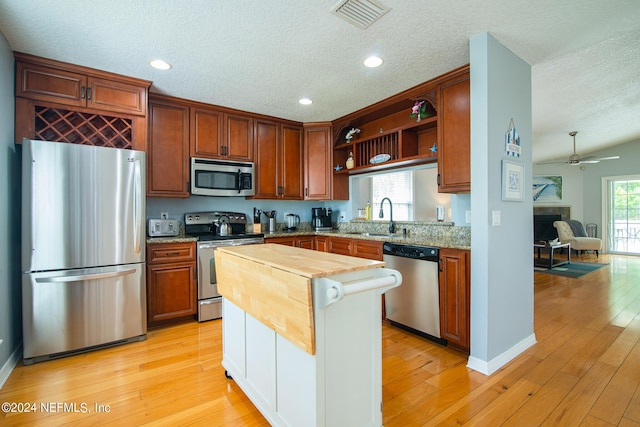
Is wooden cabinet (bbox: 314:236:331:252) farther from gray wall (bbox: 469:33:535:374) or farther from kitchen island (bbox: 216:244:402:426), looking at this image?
kitchen island (bbox: 216:244:402:426)

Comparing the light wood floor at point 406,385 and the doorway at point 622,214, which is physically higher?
the doorway at point 622,214

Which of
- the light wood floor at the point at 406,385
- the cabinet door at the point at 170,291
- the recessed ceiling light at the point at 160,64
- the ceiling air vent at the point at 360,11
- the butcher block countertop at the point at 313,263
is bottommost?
the light wood floor at the point at 406,385

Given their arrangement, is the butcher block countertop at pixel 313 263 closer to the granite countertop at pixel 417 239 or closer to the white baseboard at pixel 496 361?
the granite countertop at pixel 417 239

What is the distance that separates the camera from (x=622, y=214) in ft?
24.6

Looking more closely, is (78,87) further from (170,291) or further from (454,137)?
(454,137)

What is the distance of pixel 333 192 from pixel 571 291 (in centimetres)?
371

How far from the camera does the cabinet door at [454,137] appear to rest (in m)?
2.51

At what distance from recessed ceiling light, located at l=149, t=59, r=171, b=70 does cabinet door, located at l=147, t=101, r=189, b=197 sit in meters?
0.77

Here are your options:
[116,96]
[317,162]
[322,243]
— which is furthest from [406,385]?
[116,96]

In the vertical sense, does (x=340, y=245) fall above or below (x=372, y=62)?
below

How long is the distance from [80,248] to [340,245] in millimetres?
2526

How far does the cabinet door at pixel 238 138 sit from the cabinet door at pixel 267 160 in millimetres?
105

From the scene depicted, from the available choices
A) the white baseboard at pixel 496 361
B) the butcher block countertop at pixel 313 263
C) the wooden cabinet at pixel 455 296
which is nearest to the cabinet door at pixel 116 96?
the butcher block countertop at pixel 313 263

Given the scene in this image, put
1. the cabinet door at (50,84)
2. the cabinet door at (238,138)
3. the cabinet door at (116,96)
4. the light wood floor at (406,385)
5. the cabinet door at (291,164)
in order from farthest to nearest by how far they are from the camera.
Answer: the cabinet door at (291,164), the cabinet door at (238,138), the cabinet door at (116,96), the cabinet door at (50,84), the light wood floor at (406,385)
